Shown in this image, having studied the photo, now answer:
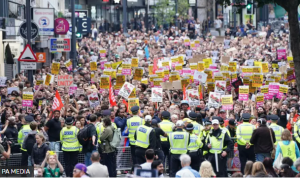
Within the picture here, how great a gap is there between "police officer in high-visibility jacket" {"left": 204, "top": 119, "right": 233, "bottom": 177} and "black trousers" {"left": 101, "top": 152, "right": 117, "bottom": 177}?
1.96 m

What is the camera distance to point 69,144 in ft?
51.2

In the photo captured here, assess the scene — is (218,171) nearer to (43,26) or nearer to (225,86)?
(225,86)

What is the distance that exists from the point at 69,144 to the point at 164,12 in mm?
53328

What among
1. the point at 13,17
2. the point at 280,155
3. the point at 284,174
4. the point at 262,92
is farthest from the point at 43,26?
the point at 284,174

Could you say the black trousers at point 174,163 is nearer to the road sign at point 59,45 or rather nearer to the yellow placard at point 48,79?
the yellow placard at point 48,79

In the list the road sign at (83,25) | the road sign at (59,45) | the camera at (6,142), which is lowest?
the camera at (6,142)

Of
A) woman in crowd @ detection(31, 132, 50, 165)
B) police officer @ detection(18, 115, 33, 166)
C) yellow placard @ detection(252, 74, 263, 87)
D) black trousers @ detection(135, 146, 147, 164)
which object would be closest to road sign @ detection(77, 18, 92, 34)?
yellow placard @ detection(252, 74, 263, 87)

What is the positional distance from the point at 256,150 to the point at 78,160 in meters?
3.76

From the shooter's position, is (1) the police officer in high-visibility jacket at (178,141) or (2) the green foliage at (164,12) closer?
(1) the police officer in high-visibility jacket at (178,141)

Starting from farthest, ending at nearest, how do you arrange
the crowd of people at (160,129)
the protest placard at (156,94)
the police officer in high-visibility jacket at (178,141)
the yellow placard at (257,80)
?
the yellow placard at (257,80)
the protest placard at (156,94)
the police officer in high-visibility jacket at (178,141)
the crowd of people at (160,129)

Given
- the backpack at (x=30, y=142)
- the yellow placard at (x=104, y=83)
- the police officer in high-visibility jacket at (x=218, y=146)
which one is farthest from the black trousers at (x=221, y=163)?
the yellow placard at (x=104, y=83)

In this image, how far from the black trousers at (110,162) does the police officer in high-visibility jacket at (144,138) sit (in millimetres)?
639

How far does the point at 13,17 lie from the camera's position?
3566cm

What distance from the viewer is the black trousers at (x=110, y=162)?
15.6m
